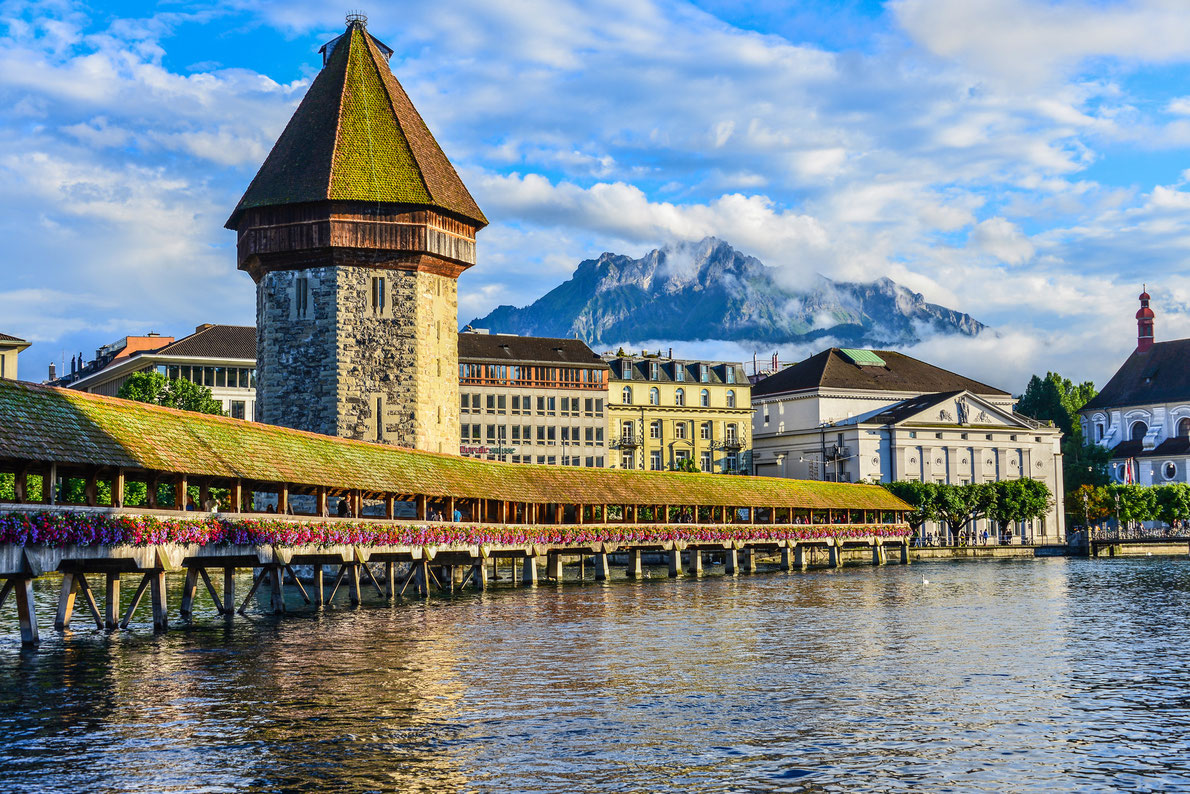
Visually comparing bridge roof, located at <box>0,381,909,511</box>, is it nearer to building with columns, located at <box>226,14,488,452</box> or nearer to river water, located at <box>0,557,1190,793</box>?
river water, located at <box>0,557,1190,793</box>

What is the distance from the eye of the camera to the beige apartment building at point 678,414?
107312 mm

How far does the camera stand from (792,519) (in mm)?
74438

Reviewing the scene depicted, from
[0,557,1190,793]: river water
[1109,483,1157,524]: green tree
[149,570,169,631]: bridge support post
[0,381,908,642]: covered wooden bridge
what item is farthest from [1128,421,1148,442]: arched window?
[149,570,169,631]: bridge support post

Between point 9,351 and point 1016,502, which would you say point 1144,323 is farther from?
point 9,351

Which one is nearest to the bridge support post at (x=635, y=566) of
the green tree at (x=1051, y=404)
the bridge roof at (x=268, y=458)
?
the bridge roof at (x=268, y=458)

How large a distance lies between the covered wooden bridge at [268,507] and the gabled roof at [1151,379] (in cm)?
8822

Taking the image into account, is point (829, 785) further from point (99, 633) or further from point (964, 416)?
point (964, 416)

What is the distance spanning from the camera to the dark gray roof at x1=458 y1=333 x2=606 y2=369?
321ft

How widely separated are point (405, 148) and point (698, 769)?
45092 mm

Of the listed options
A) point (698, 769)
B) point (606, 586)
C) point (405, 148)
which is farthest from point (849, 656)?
point (405, 148)

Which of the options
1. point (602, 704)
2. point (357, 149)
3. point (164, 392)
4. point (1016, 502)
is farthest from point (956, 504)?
point (602, 704)

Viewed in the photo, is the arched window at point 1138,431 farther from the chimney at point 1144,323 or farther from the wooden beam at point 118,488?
the wooden beam at point 118,488

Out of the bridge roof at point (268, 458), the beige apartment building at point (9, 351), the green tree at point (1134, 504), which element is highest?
the beige apartment building at point (9, 351)

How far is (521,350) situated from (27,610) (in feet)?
247
